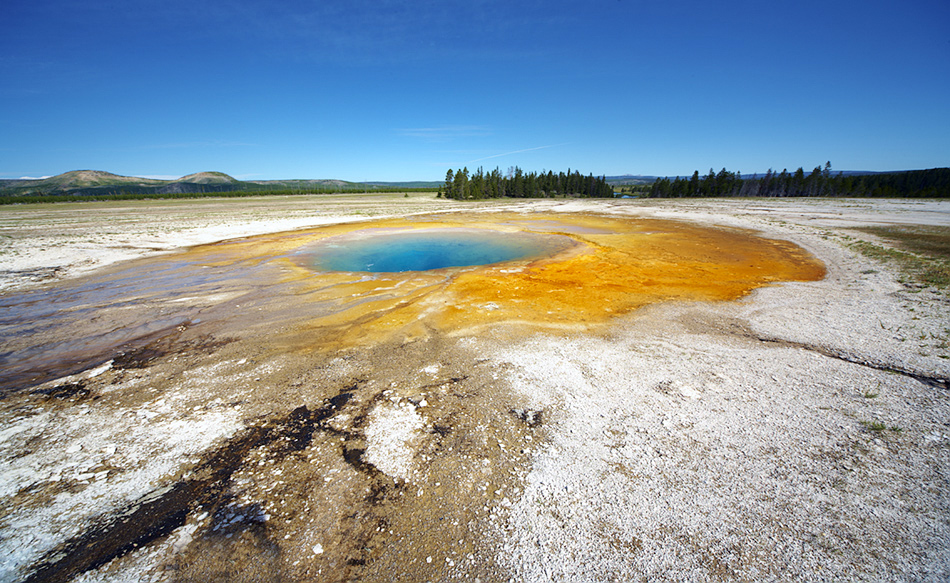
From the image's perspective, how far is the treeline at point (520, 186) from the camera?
261 feet

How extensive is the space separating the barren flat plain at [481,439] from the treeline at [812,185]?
9518cm

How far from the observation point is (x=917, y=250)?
15203 millimetres

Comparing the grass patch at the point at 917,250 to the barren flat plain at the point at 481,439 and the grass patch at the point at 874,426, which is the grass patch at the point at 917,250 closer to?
the barren flat plain at the point at 481,439

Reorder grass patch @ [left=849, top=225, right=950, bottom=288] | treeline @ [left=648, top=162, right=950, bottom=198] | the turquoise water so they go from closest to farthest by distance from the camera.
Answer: grass patch @ [left=849, top=225, right=950, bottom=288] → the turquoise water → treeline @ [left=648, top=162, right=950, bottom=198]

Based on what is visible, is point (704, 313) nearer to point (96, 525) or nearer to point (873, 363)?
point (873, 363)

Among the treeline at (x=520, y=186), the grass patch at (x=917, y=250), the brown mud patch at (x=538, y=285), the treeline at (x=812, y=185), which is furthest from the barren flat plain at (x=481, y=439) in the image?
the treeline at (x=812, y=185)

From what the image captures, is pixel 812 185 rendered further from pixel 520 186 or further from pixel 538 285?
pixel 538 285

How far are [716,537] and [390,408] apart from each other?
4096mm

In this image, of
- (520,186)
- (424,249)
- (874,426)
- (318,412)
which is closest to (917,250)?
(874,426)

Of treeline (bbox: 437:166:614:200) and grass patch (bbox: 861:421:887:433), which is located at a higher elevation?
treeline (bbox: 437:166:614:200)

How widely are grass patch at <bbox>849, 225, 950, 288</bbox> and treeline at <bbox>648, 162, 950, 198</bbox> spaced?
237ft

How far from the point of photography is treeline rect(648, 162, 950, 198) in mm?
71562

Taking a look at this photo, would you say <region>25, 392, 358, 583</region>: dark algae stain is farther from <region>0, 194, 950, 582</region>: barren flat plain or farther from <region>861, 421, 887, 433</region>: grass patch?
<region>861, 421, 887, 433</region>: grass patch

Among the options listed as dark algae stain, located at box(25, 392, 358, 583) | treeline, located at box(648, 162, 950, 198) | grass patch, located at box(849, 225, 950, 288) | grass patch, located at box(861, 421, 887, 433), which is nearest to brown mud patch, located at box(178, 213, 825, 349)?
grass patch, located at box(849, 225, 950, 288)
